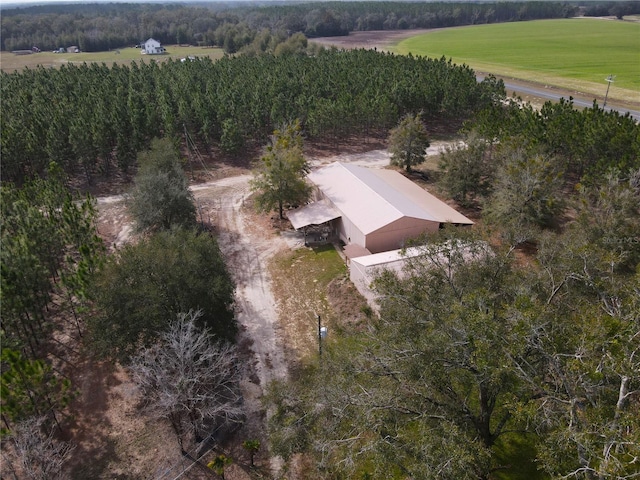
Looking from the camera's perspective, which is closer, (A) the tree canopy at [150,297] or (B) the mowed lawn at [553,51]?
(A) the tree canopy at [150,297]

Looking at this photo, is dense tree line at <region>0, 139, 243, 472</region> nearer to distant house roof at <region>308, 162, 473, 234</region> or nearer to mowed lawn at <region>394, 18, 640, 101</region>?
distant house roof at <region>308, 162, 473, 234</region>

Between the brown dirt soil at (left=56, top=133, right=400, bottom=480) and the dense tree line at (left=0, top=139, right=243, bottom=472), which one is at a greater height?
the dense tree line at (left=0, top=139, right=243, bottom=472)

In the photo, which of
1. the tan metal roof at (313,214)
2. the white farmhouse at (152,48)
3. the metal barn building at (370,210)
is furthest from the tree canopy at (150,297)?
the white farmhouse at (152,48)

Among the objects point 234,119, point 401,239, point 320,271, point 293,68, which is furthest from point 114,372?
point 293,68

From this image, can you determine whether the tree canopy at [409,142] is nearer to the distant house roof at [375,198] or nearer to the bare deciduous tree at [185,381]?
the distant house roof at [375,198]

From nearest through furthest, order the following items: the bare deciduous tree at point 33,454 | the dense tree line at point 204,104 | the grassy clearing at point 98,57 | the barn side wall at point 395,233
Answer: the bare deciduous tree at point 33,454
the barn side wall at point 395,233
the dense tree line at point 204,104
the grassy clearing at point 98,57

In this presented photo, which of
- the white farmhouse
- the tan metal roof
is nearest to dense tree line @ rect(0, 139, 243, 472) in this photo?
the tan metal roof
